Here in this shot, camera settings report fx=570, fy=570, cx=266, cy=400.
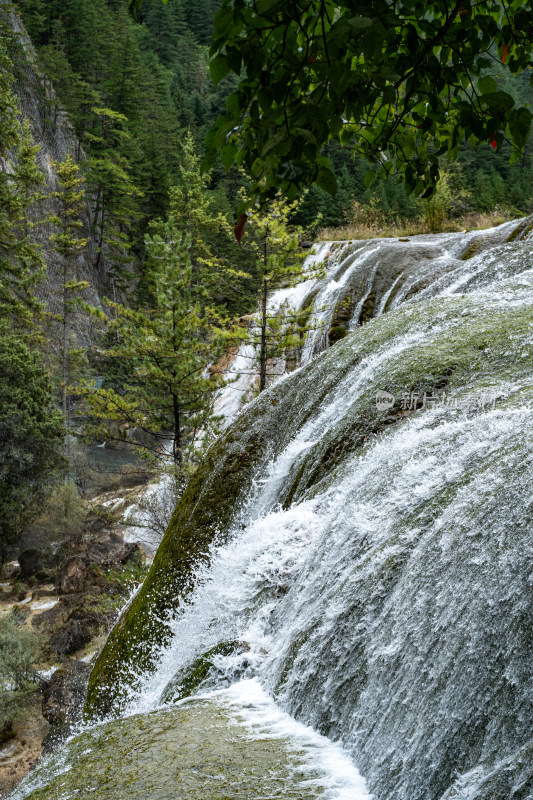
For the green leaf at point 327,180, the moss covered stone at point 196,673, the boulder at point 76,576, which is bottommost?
the boulder at point 76,576

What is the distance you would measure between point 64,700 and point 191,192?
2305cm

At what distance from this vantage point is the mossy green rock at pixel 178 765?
189 cm

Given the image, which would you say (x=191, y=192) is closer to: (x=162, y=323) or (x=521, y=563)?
(x=162, y=323)

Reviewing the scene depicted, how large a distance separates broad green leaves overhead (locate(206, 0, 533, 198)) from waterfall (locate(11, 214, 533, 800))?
1.32 meters

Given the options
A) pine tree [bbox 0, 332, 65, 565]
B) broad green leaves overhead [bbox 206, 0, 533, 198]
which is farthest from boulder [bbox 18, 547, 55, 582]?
broad green leaves overhead [bbox 206, 0, 533, 198]

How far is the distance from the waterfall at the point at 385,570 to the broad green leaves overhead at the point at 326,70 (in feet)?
4.31

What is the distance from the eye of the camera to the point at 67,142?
31.5 metres

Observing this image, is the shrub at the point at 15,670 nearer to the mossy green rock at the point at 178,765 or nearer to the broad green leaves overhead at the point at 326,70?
the mossy green rock at the point at 178,765

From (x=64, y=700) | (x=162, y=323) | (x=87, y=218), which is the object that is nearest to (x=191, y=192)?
(x=87, y=218)

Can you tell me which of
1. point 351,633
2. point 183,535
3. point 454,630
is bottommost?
point 183,535

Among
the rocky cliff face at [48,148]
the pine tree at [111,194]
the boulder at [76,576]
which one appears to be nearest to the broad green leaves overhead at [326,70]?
the boulder at [76,576]

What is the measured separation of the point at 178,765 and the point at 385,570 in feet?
3.51

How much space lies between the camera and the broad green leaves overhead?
1.29m

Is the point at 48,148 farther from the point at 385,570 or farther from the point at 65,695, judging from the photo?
the point at 385,570
